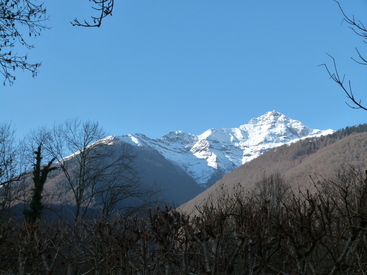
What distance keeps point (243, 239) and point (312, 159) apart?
168372mm

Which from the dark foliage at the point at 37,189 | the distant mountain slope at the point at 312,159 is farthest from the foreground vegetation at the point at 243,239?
the distant mountain slope at the point at 312,159

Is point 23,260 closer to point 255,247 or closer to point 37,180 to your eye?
point 255,247

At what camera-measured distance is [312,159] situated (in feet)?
526

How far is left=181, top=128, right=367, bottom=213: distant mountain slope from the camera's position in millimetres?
134375

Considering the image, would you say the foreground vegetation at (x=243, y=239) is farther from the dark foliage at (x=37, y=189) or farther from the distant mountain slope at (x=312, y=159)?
the distant mountain slope at (x=312, y=159)

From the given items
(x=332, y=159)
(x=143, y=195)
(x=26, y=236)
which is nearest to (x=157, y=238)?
(x=26, y=236)

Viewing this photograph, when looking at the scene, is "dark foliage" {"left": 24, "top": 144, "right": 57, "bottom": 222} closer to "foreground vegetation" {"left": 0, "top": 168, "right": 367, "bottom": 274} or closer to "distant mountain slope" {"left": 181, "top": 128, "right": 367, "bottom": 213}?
"foreground vegetation" {"left": 0, "top": 168, "right": 367, "bottom": 274}

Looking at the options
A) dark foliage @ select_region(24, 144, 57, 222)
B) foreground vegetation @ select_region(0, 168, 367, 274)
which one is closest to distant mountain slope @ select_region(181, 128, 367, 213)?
dark foliage @ select_region(24, 144, 57, 222)

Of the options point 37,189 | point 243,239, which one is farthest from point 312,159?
point 243,239

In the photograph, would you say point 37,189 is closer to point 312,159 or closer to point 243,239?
point 243,239

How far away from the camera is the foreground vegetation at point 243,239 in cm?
297

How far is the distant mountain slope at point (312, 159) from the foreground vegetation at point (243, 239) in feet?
354

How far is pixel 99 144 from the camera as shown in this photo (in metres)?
22.3

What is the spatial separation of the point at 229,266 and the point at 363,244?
1.40 meters
